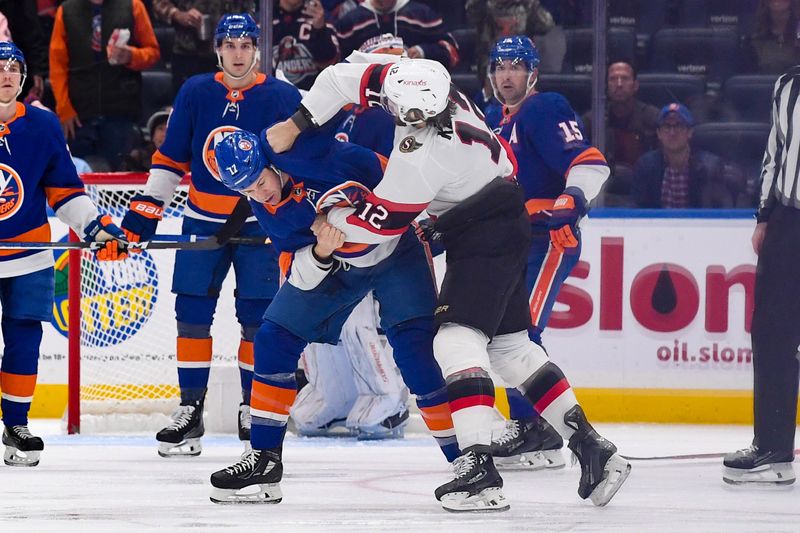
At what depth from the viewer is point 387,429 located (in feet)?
17.5

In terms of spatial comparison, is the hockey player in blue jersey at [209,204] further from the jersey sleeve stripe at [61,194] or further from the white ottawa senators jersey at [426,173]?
the white ottawa senators jersey at [426,173]

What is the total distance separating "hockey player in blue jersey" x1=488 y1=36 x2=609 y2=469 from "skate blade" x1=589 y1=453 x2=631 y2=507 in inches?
36.9

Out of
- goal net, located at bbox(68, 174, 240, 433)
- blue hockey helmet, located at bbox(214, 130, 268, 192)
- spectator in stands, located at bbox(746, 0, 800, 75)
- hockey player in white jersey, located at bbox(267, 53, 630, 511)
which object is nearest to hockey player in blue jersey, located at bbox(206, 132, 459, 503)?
blue hockey helmet, located at bbox(214, 130, 268, 192)

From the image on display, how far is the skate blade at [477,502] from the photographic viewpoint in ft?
10.9

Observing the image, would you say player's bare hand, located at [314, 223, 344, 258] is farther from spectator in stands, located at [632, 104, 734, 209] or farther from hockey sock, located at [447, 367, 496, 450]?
spectator in stands, located at [632, 104, 734, 209]

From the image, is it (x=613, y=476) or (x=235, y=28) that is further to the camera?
(x=235, y=28)

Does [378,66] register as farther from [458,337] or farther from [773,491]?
[773,491]

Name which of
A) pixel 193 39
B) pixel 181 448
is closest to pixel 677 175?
pixel 193 39

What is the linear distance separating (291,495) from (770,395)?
1420 mm

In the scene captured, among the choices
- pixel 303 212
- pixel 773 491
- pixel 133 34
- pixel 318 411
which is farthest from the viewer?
pixel 133 34

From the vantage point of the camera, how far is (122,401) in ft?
18.2

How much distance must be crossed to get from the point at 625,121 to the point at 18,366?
110 inches

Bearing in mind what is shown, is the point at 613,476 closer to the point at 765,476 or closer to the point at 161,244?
the point at 765,476

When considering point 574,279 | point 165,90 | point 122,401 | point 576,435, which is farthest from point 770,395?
point 165,90
